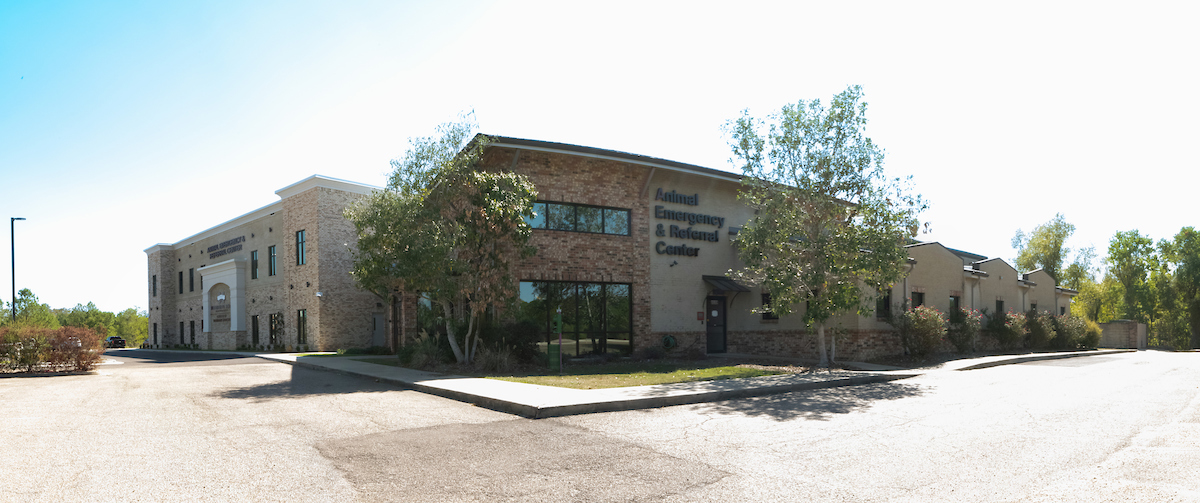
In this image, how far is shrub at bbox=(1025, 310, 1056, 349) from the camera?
26891 millimetres

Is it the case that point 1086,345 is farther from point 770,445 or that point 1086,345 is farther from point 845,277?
point 770,445

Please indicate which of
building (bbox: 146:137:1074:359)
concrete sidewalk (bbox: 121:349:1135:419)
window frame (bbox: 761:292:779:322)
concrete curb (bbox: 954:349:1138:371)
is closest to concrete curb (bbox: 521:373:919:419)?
concrete sidewalk (bbox: 121:349:1135:419)

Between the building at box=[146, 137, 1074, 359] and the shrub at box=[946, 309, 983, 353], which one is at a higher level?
the building at box=[146, 137, 1074, 359]

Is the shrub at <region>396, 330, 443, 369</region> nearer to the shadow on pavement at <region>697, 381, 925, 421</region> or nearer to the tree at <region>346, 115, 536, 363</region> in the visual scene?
the tree at <region>346, 115, 536, 363</region>

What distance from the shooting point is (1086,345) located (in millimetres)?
30281

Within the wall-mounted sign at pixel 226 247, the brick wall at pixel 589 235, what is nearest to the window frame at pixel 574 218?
the brick wall at pixel 589 235

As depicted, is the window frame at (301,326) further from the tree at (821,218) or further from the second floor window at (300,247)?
the tree at (821,218)

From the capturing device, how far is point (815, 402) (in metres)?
10.9

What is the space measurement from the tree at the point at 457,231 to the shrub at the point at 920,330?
40.0 ft

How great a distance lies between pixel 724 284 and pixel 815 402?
1146cm

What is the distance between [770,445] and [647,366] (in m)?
10.9

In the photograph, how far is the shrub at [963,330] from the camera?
2261 cm

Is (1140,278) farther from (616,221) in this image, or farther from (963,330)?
(616,221)

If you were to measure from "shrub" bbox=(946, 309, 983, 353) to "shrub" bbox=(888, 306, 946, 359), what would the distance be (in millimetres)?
2729
